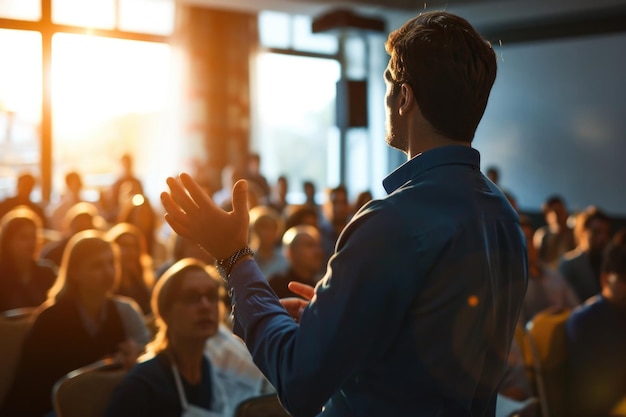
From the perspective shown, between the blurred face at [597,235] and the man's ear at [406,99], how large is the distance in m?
4.85

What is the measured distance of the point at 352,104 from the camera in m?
9.73

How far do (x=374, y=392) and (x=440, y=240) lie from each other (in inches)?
9.1

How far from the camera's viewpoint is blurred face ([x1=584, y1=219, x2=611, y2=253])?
556 centimetres

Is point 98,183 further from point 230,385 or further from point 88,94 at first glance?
point 230,385

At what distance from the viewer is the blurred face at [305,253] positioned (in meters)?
4.41

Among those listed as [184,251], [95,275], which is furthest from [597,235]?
[95,275]

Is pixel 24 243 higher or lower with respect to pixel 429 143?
lower

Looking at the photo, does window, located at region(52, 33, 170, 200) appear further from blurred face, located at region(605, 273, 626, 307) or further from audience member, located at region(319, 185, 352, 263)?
blurred face, located at region(605, 273, 626, 307)

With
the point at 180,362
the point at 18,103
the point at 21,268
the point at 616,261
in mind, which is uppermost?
the point at 18,103

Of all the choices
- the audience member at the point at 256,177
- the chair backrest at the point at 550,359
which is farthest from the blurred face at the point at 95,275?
the audience member at the point at 256,177

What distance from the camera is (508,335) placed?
1.13m

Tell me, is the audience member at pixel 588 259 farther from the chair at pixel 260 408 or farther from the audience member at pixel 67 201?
the audience member at pixel 67 201

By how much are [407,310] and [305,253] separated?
3415mm

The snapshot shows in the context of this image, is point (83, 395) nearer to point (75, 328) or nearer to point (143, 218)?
point (75, 328)
